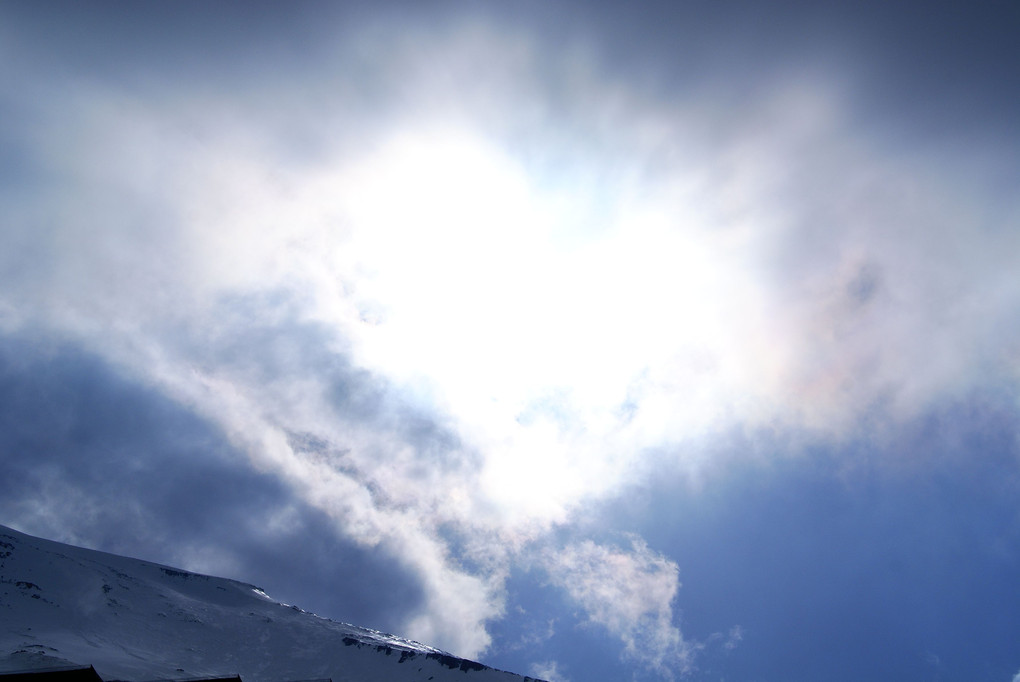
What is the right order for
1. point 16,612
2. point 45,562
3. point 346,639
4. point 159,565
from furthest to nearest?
point 159,565 < point 346,639 < point 45,562 < point 16,612

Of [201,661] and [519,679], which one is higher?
[519,679]

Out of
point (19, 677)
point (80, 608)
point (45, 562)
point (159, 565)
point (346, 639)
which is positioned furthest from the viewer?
point (159, 565)

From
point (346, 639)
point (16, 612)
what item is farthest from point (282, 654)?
point (16, 612)

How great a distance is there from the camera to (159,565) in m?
170

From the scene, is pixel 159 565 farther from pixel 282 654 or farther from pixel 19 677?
pixel 19 677

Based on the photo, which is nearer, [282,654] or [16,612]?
[16,612]

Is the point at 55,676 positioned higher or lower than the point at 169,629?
lower

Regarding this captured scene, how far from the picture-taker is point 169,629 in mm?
136750

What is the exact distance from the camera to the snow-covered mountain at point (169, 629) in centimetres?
11225

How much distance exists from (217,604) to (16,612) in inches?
2037

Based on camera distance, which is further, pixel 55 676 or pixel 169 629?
pixel 169 629

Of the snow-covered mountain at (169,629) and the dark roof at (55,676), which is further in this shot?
the snow-covered mountain at (169,629)

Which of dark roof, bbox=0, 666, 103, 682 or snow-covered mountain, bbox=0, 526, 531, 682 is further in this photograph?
snow-covered mountain, bbox=0, 526, 531, 682

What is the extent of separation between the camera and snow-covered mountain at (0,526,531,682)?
11225cm
